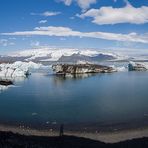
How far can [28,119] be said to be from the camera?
3503 centimetres

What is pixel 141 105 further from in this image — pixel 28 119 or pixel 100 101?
pixel 28 119

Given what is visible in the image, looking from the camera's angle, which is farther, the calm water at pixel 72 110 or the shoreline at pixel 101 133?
the calm water at pixel 72 110

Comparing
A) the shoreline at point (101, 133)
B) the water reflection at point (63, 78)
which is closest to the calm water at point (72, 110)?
the shoreline at point (101, 133)

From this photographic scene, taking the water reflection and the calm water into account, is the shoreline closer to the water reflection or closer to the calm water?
the calm water

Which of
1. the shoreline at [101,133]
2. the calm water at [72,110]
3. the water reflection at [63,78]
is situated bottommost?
the shoreline at [101,133]

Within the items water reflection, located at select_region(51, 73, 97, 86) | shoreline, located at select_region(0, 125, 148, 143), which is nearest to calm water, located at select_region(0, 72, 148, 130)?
shoreline, located at select_region(0, 125, 148, 143)

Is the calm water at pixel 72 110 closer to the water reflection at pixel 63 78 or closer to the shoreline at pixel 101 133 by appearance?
the shoreline at pixel 101 133

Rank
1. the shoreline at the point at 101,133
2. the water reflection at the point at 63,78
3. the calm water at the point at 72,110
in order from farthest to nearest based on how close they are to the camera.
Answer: the water reflection at the point at 63,78, the calm water at the point at 72,110, the shoreline at the point at 101,133

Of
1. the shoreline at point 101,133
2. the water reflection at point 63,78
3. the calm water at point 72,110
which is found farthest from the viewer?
the water reflection at point 63,78

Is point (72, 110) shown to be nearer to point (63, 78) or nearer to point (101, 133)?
point (101, 133)

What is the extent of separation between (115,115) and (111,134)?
24.7 feet

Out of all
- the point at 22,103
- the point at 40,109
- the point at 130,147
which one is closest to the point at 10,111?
the point at 40,109

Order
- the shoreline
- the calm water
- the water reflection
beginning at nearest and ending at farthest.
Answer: the shoreline, the calm water, the water reflection

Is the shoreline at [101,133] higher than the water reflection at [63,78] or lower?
lower
